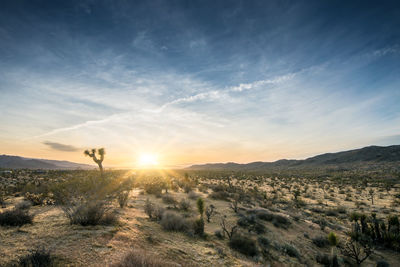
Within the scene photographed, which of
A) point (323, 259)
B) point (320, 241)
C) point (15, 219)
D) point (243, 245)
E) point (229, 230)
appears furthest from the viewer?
point (320, 241)

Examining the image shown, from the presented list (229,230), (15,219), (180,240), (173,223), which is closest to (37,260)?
(15,219)

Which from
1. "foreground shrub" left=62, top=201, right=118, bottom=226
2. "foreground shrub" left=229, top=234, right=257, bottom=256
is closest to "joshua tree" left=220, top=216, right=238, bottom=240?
"foreground shrub" left=229, top=234, right=257, bottom=256

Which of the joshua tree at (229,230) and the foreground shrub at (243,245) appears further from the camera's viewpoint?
the joshua tree at (229,230)

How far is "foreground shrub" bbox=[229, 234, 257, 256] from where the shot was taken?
717 centimetres

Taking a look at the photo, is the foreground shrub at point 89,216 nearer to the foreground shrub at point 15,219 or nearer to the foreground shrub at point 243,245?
the foreground shrub at point 15,219

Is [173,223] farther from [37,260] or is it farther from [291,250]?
[291,250]

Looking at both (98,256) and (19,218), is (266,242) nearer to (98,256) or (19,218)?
(98,256)

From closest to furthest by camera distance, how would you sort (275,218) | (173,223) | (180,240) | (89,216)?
1. (89,216)
2. (180,240)
3. (173,223)
4. (275,218)

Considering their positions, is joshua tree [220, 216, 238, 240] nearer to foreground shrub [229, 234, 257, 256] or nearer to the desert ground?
the desert ground

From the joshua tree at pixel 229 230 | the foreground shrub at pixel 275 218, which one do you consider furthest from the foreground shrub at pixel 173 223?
the foreground shrub at pixel 275 218

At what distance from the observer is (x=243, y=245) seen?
24.3 feet

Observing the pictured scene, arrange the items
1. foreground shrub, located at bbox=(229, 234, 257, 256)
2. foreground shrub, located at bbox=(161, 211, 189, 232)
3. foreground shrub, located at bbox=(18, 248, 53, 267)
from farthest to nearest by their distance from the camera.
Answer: foreground shrub, located at bbox=(161, 211, 189, 232)
foreground shrub, located at bbox=(229, 234, 257, 256)
foreground shrub, located at bbox=(18, 248, 53, 267)

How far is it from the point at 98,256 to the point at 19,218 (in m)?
3.97

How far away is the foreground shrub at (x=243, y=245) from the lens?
717 cm
